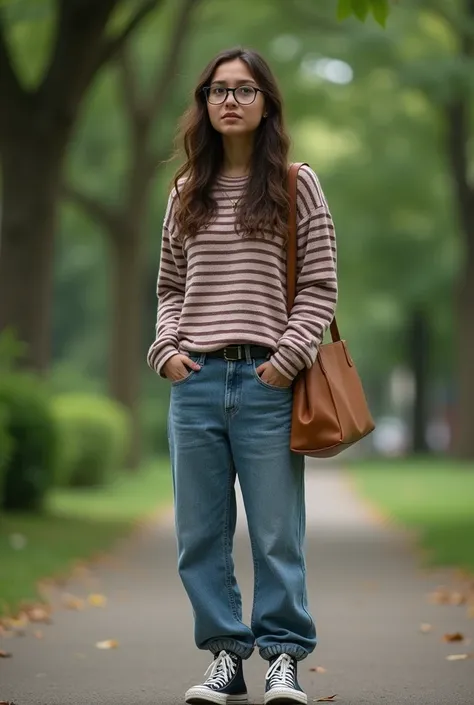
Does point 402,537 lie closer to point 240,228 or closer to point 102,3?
point 102,3

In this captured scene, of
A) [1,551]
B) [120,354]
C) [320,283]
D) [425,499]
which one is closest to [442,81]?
[425,499]

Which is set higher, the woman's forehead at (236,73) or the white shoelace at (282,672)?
the woman's forehead at (236,73)

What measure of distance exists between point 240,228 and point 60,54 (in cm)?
1089

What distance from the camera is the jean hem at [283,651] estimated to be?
18.1 feet

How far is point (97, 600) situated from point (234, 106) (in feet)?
15.5

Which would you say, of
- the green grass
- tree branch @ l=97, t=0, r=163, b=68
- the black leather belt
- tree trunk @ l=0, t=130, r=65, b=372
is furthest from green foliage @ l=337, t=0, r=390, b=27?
tree trunk @ l=0, t=130, r=65, b=372

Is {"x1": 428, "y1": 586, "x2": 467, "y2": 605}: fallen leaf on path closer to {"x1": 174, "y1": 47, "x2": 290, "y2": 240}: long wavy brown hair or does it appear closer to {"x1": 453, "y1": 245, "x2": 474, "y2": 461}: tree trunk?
{"x1": 174, "y1": 47, "x2": 290, "y2": 240}: long wavy brown hair

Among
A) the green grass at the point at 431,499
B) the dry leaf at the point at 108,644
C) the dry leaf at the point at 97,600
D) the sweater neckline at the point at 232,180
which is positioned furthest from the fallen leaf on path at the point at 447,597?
the sweater neckline at the point at 232,180

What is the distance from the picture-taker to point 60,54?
15969 millimetres

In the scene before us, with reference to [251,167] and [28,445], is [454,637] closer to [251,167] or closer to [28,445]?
[251,167]

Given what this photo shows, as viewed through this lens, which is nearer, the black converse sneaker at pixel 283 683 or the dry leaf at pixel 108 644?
the black converse sneaker at pixel 283 683

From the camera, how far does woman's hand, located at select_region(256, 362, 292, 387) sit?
547 cm

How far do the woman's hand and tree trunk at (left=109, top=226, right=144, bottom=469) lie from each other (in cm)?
2181

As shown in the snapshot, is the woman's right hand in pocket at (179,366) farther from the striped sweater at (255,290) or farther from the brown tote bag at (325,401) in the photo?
the brown tote bag at (325,401)
